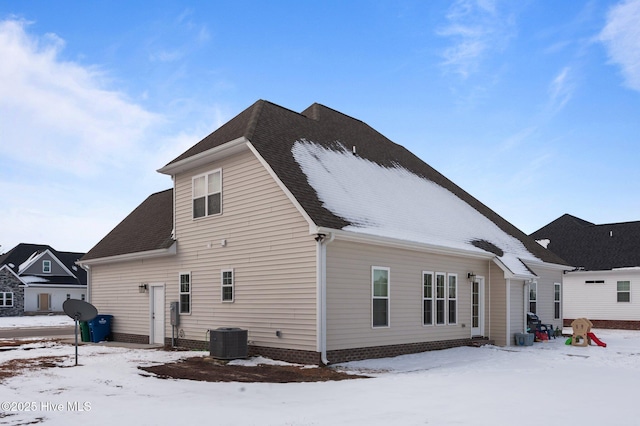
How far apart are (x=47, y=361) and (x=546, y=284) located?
19.8 metres

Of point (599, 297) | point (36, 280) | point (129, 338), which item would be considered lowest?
point (36, 280)

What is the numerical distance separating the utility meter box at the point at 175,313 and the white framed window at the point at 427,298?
766 centimetres

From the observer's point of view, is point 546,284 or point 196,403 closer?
point 196,403

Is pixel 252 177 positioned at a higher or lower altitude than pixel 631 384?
higher

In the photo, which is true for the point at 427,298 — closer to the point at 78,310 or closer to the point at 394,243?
the point at 394,243

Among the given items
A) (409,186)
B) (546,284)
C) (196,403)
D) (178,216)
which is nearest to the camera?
(196,403)

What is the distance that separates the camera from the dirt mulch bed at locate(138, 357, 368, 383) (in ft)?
39.4

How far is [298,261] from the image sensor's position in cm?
1466

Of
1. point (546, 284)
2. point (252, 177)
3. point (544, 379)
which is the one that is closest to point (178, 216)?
point (252, 177)

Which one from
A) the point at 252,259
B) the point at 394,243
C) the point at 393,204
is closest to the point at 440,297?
the point at 393,204

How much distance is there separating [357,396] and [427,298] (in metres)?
8.40

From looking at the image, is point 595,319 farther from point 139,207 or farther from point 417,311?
point 139,207

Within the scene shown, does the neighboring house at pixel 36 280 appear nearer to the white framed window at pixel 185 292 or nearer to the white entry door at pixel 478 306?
the white framed window at pixel 185 292

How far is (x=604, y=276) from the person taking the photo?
32.9 meters
